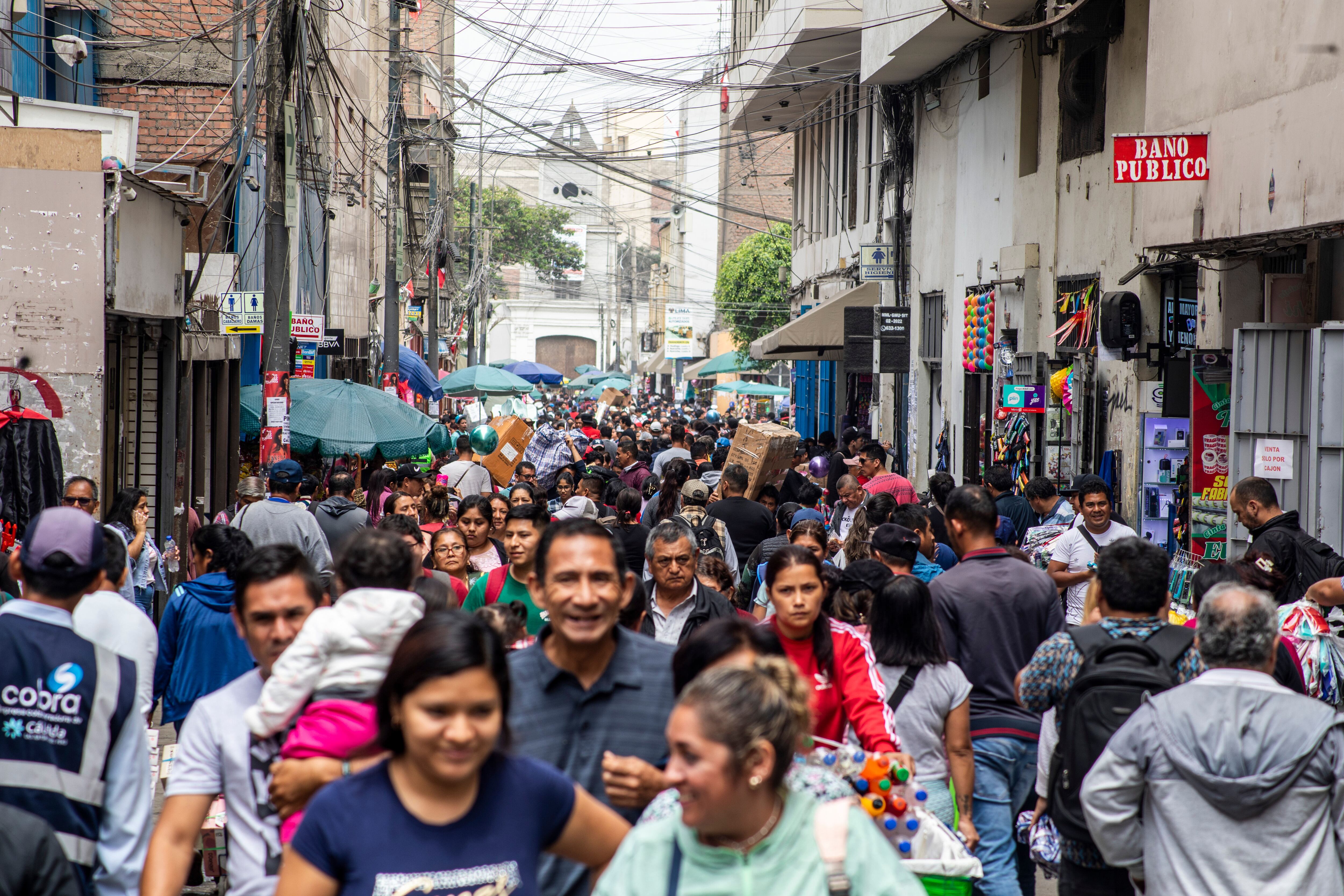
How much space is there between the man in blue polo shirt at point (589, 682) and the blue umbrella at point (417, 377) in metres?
23.6

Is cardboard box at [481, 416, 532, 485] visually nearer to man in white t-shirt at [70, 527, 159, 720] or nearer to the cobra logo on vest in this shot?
man in white t-shirt at [70, 527, 159, 720]

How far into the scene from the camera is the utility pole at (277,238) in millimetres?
12219

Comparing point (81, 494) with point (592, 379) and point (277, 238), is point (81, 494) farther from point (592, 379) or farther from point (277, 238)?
point (592, 379)

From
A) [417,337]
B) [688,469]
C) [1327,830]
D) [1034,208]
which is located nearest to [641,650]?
[1327,830]

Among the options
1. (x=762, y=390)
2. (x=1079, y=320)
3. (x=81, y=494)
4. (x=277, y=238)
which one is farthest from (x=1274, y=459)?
(x=762, y=390)

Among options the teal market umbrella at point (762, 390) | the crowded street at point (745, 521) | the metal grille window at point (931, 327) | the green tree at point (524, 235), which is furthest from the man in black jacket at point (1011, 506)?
the green tree at point (524, 235)

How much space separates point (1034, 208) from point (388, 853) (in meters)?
14.3

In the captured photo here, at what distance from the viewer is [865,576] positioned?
630 cm

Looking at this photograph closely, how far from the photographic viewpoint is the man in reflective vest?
12.6 feet

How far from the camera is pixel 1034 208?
1580 cm

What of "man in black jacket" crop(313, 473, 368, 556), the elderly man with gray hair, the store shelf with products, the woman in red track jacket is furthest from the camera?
→ the store shelf with products

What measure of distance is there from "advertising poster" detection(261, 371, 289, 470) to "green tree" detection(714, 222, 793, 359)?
35203mm

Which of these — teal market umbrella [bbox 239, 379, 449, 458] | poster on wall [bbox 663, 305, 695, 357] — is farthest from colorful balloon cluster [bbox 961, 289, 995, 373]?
poster on wall [bbox 663, 305, 695, 357]

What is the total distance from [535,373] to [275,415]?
2963 centimetres
